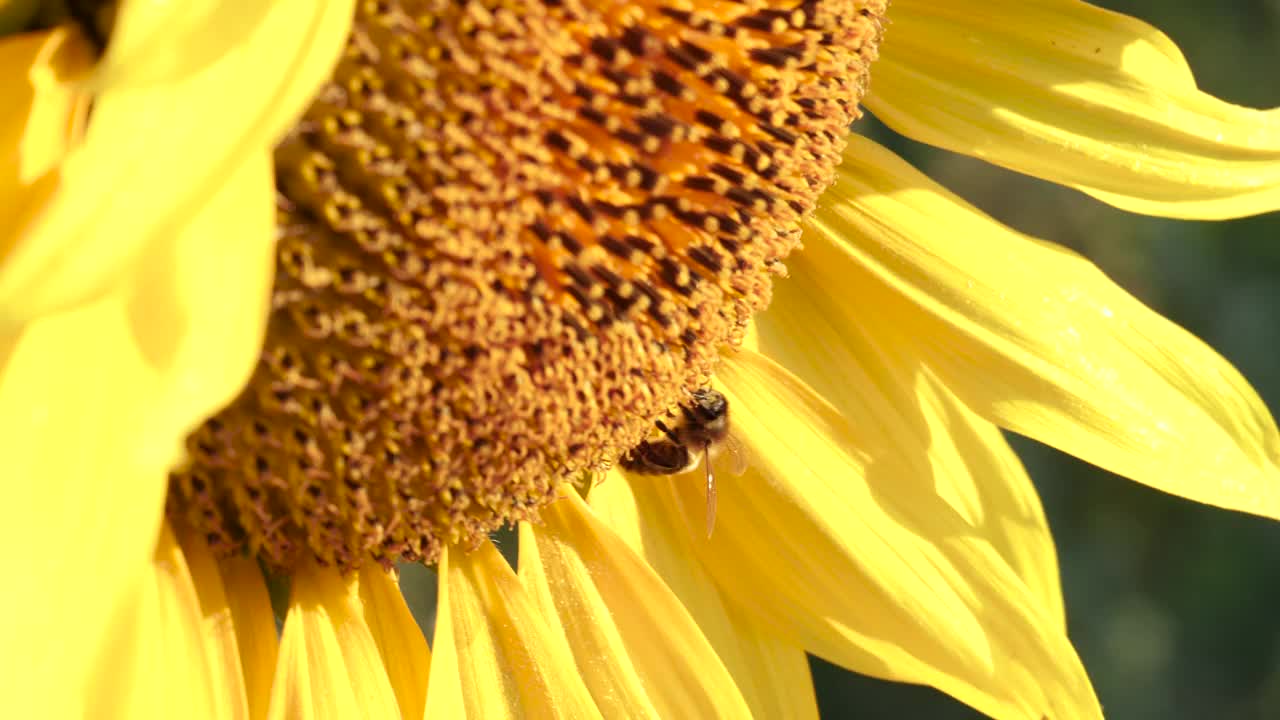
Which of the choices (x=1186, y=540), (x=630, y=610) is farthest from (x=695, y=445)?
(x=1186, y=540)

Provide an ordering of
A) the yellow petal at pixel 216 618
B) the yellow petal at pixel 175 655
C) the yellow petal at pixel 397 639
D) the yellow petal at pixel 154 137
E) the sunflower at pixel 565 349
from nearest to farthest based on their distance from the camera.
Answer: the yellow petal at pixel 154 137 → the sunflower at pixel 565 349 → the yellow petal at pixel 175 655 → the yellow petal at pixel 216 618 → the yellow petal at pixel 397 639

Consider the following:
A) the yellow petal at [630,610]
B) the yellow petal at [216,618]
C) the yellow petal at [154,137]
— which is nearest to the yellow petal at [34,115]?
the yellow petal at [154,137]

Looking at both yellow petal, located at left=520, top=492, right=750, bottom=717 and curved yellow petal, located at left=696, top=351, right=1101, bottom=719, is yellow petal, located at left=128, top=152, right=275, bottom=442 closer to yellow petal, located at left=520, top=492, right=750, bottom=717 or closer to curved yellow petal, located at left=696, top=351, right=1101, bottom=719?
yellow petal, located at left=520, top=492, right=750, bottom=717

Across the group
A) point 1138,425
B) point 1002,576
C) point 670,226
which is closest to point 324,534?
point 670,226

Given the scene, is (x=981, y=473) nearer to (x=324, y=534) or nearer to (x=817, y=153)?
(x=817, y=153)

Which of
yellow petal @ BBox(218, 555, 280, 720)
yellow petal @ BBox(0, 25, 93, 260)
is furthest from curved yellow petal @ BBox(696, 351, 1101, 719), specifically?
yellow petal @ BBox(0, 25, 93, 260)

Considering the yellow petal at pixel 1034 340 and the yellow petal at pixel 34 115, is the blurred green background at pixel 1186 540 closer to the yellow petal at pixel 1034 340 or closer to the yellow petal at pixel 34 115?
the yellow petal at pixel 1034 340

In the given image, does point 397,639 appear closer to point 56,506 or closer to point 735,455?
point 735,455
